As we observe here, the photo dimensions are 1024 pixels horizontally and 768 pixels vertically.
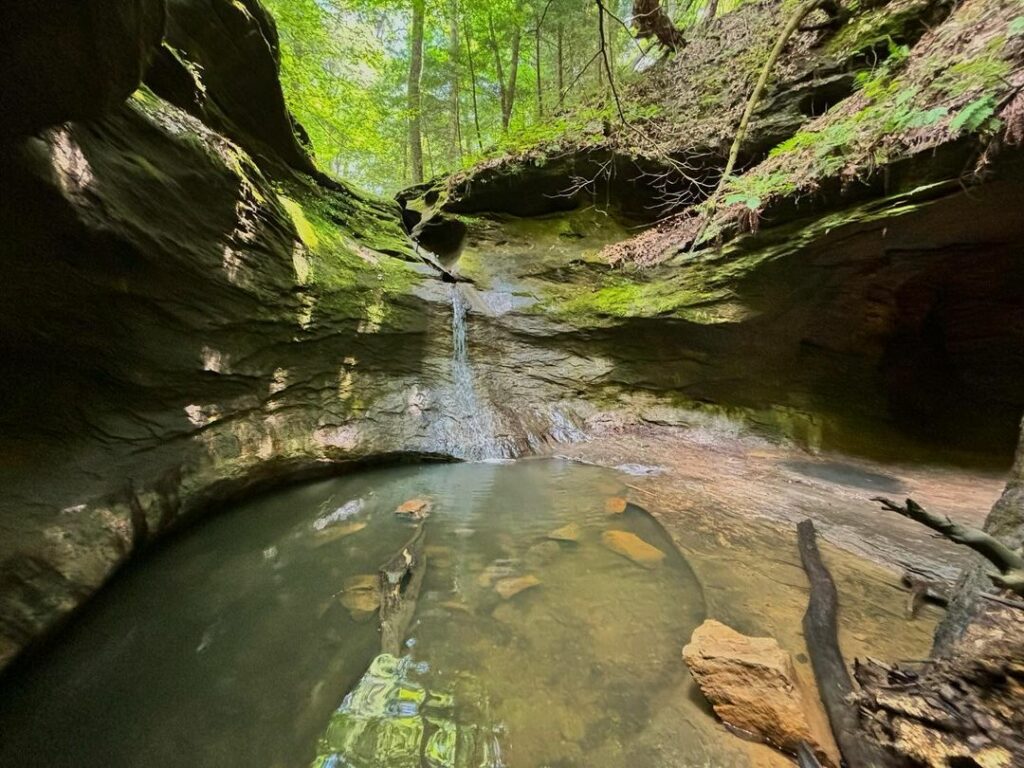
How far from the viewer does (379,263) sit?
720 centimetres

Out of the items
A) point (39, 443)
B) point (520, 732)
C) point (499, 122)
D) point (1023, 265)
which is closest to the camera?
point (520, 732)

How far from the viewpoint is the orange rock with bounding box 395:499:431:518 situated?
4.39m

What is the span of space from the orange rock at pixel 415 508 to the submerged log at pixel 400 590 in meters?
0.63

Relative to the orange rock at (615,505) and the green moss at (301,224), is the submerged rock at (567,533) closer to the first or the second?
the orange rock at (615,505)

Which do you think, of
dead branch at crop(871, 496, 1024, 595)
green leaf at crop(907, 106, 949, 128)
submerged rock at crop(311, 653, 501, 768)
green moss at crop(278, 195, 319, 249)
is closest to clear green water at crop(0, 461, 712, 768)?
submerged rock at crop(311, 653, 501, 768)

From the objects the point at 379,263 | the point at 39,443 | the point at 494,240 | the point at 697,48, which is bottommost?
the point at 39,443

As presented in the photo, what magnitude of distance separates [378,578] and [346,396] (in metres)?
3.51

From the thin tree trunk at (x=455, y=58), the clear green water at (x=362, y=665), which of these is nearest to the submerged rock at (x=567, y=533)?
the clear green water at (x=362, y=665)

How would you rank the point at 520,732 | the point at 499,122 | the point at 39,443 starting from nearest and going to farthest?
the point at 520,732 → the point at 39,443 → the point at 499,122

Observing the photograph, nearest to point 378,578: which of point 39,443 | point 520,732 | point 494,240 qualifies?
point 520,732

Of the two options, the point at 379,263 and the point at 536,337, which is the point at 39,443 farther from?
the point at 536,337

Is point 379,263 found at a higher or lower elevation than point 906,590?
higher

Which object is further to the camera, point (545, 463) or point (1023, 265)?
point (545, 463)

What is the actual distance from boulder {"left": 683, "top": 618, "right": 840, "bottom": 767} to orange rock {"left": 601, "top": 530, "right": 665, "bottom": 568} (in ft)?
4.09
